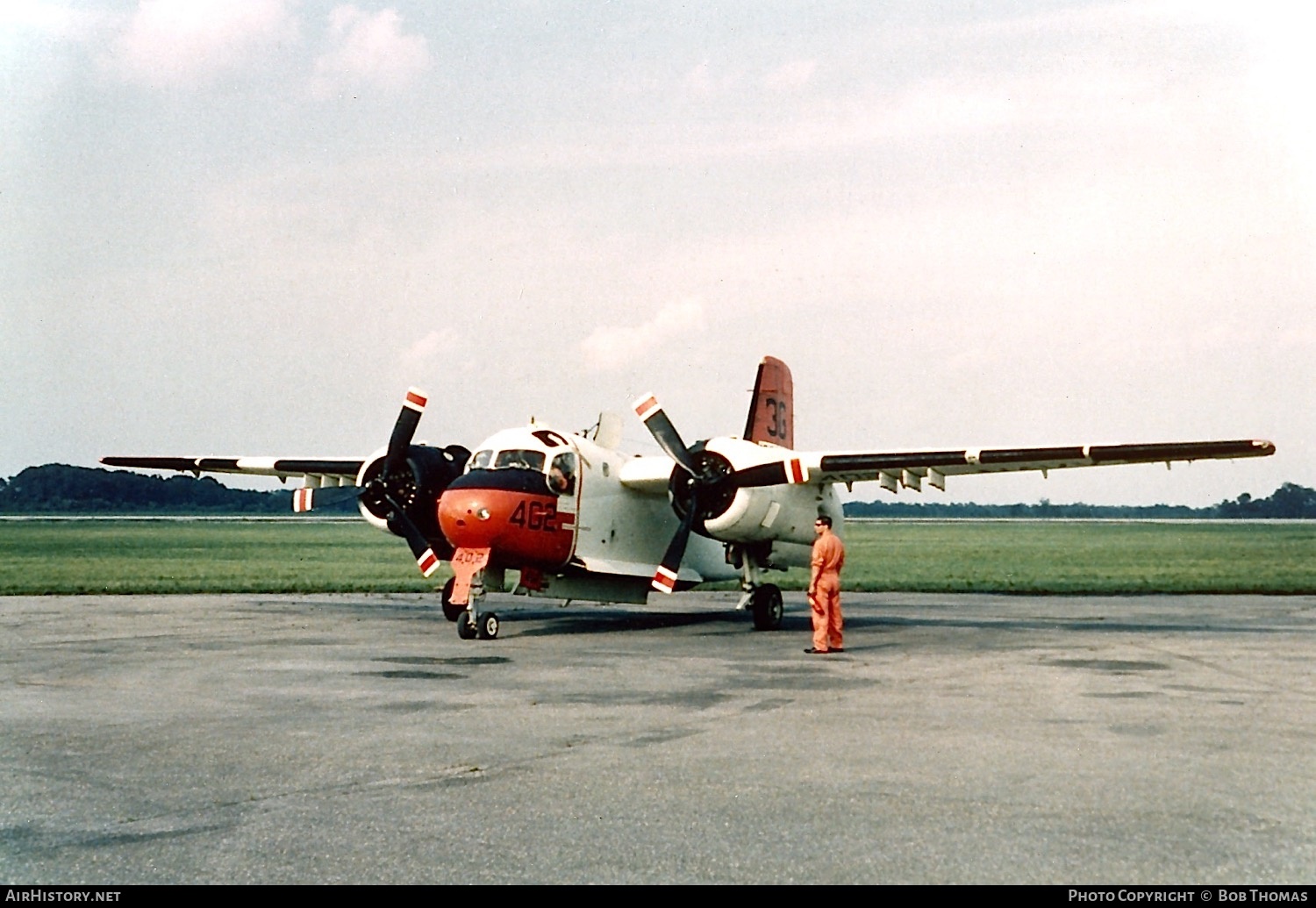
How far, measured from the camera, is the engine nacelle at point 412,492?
2294 cm

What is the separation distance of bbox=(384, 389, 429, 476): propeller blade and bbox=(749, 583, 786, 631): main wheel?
6.68 m

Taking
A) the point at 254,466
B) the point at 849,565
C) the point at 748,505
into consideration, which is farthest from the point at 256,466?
the point at 849,565

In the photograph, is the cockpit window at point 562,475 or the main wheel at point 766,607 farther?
the main wheel at point 766,607

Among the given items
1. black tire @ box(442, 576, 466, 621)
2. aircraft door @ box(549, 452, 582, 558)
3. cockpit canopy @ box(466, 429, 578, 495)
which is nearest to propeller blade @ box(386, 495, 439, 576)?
black tire @ box(442, 576, 466, 621)

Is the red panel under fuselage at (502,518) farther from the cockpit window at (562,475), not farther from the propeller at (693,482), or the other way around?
the propeller at (693,482)

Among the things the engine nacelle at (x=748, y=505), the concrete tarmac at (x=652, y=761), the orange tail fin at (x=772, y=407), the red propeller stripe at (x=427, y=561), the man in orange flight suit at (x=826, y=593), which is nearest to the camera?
the concrete tarmac at (x=652, y=761)

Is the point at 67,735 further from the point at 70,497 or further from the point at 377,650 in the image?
the point at 70,497

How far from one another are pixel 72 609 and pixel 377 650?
9.59 meters

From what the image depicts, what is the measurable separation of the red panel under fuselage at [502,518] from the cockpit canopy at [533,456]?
0.23m

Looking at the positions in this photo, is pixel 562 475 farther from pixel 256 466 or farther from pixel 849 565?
pixel 849 565

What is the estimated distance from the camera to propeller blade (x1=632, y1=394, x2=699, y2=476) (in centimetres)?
2181

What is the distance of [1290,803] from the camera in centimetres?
766

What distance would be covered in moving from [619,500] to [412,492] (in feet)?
12.5

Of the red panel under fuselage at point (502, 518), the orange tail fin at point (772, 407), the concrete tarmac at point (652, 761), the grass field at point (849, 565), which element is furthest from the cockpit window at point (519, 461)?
the grass field at point (849, 565)
